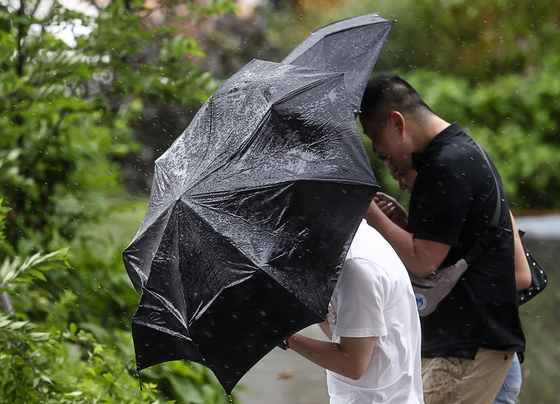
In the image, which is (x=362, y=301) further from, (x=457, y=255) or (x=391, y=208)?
(x=391, y=208)

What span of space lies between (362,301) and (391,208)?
91 cm

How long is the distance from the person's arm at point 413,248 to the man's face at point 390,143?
34cm

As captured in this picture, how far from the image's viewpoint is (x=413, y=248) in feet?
7.61

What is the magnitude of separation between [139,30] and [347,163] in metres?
2.62

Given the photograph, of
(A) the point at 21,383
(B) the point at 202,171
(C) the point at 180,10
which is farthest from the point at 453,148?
(C) the point at 180,10

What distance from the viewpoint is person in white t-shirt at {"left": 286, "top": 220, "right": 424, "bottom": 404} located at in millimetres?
1799

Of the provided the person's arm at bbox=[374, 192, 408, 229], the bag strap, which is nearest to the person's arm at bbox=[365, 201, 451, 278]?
the bag strap

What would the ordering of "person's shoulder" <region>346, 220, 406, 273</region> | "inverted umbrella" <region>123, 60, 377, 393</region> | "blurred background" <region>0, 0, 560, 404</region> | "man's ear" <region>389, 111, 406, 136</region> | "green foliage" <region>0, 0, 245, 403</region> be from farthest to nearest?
"green foliage" <region>0, 0, 245, 403</region>, "blurred background" <region>0, 0, 560, 404</region>, "man's ear" <region>389, 111, 406, 136</region>, "person's shoulder" <region>346, 220, 406, 273</region>, "inverted umbrella" <region>123, 60, 377, 393</region>

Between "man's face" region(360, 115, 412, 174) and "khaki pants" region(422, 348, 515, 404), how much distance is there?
899mm

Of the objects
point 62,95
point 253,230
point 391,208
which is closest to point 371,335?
point 253,230

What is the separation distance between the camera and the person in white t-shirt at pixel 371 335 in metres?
1.80

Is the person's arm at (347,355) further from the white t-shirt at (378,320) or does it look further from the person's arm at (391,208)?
the person's arm at (391,208)

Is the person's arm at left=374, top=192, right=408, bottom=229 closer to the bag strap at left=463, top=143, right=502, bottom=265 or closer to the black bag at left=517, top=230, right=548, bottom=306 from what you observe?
the bag strap at left=463, top=143, right=502, bottom=265

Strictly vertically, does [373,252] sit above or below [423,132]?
below
